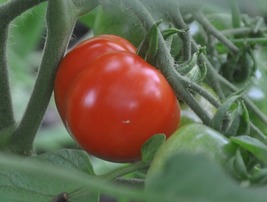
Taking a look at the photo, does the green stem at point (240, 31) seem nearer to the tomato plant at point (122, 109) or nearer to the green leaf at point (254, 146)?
the tomato plant at point (122, 109)

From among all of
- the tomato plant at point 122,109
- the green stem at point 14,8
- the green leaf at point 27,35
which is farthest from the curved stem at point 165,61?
the green leaf at point 27,35

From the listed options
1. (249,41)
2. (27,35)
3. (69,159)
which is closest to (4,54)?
(69,159)

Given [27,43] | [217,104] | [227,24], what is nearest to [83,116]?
[217,104]

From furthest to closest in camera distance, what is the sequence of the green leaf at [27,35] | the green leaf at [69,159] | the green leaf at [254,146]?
the green leaf at [27,35]
the green leaf at [69,159]
the green leaf at [254,146]

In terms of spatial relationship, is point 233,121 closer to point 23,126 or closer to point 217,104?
point 217,104

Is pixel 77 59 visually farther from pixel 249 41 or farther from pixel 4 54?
pixel 249 41

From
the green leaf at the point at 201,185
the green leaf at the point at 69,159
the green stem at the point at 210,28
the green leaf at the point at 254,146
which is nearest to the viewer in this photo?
the green leaf at the point at 201,185
